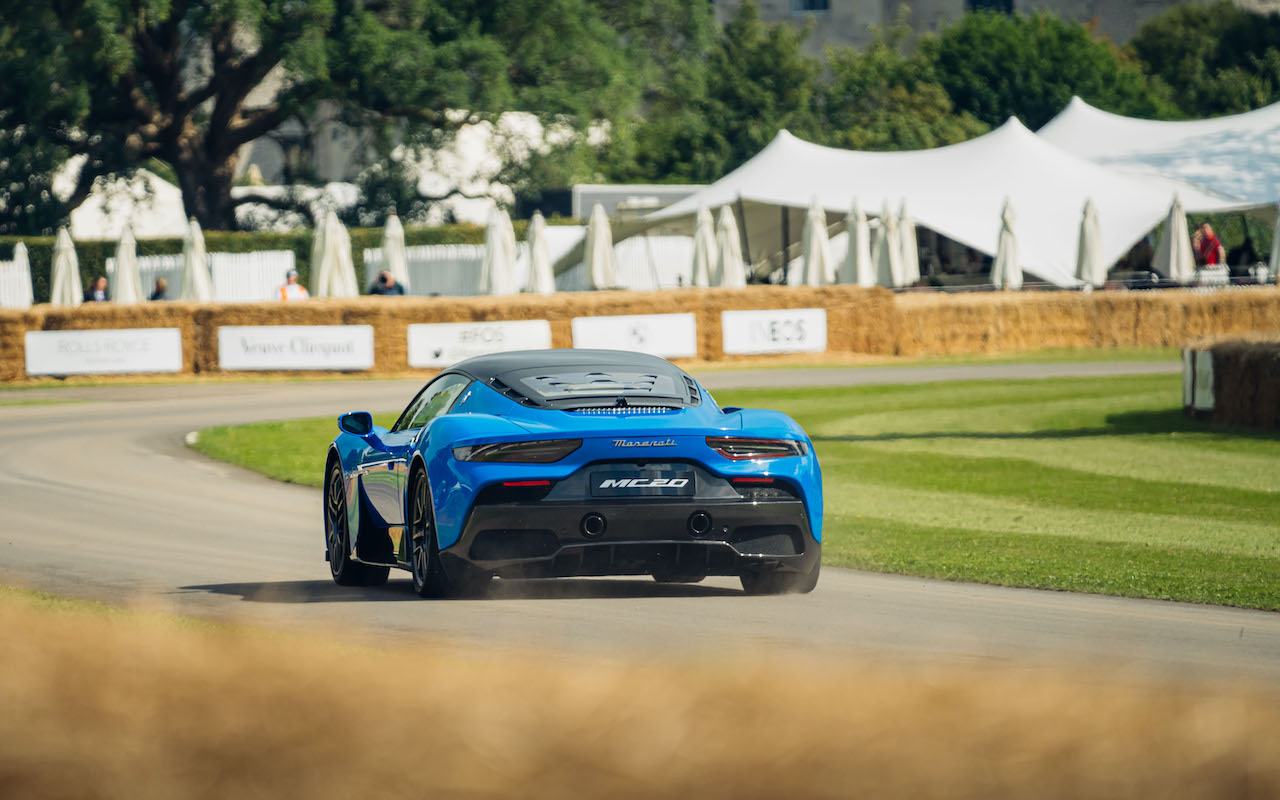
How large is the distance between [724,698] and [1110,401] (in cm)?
2216

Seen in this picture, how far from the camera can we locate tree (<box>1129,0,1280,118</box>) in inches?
3342

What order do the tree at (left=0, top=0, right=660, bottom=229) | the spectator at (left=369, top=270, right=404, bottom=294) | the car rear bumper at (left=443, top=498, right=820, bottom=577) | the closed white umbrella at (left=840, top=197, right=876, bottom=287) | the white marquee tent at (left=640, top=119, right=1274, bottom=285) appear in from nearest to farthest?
the car rear bumper at (left=443, top=498, right=820, bottom=577) < the spectator at (left=369, top=270, right=404, bottom=294) < the closed white umbrella at (left=840, top=197, right=876, bottom=287) < the white marquee tent at (left=640, top=119, right=1274, bottom=285) < the tree at (left=0, top=0, right=660, bottom=229)

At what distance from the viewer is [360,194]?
58.9 metres

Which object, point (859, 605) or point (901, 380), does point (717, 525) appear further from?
point (901, 380)

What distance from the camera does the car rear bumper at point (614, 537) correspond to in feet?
26.2

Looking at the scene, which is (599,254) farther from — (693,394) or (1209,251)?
(693,394)

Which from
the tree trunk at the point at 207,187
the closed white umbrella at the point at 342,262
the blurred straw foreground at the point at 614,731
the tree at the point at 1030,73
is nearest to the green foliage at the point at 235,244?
the tree trunk at the point at 207,187

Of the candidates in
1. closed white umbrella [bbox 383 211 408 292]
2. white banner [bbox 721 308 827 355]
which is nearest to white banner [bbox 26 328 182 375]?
closed white umbrella [bbox 383 211 408 292]

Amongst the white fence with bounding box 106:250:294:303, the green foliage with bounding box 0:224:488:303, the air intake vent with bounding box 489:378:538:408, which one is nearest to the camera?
the air intake vent with bounding box 489:378:538:408

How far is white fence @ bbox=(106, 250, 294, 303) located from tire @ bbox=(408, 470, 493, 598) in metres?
41.1

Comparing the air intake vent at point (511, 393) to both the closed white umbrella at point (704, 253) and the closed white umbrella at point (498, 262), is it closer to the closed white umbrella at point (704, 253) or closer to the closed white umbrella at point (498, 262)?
the closed white umbrella at point (498, 262)

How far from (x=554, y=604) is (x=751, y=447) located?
3.84 feet

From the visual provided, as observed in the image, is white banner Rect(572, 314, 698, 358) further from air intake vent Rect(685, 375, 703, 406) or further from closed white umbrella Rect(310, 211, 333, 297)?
air intake vent Rect(685, 375, 703, 406)

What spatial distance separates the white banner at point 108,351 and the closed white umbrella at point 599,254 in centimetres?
886
